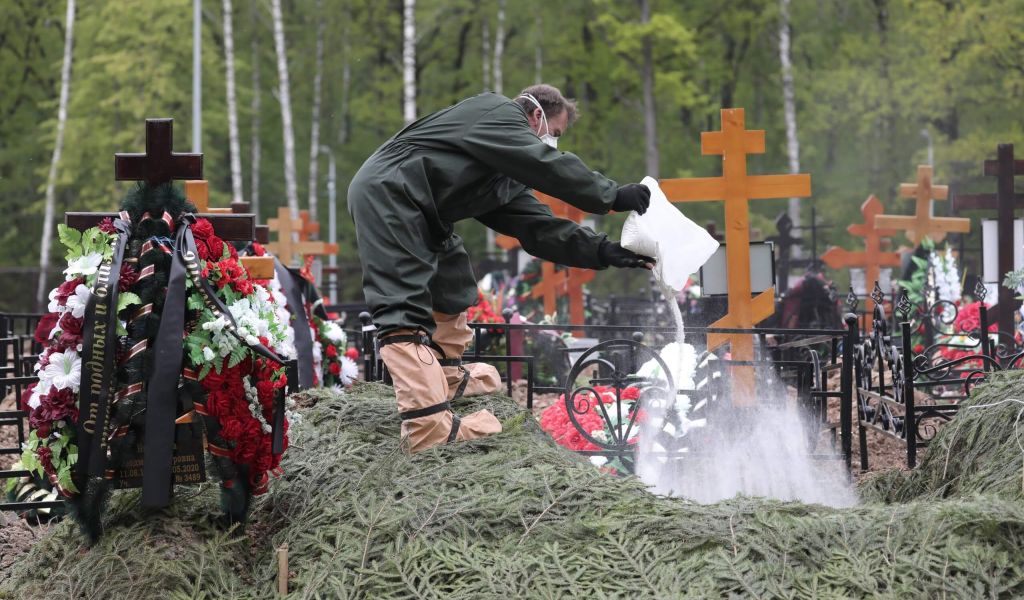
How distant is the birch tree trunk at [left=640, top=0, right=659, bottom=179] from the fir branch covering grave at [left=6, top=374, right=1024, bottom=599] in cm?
2208

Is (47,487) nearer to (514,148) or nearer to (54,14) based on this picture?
(514,148)

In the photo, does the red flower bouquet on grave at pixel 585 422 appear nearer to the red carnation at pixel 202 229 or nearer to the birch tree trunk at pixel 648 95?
the red carnation at pixel 202 229

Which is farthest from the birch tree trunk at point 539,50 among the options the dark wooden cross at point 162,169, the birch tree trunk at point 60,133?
the dark wooden cross at point 162,169

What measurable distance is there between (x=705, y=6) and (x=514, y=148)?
90.1 feet

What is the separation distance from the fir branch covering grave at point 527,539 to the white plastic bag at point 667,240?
0.95 metres

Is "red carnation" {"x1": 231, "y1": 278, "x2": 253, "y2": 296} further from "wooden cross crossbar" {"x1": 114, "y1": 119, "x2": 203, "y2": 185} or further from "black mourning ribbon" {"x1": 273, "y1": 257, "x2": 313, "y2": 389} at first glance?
"black mourning ribbon" {"x1": 273, "y1": 257, "x2": 313, "y2": 389}

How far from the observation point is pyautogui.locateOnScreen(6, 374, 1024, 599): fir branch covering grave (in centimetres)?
344

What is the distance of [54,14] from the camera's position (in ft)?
101

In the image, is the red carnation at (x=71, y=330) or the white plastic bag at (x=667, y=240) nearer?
the red carnation at (x=71, y=330)

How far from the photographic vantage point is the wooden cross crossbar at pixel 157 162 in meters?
4.33

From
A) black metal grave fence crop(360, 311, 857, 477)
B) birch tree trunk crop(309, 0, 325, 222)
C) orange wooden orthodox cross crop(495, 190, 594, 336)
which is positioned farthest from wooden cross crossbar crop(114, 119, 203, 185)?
birch tree trunk crop(309, 0, 325, 222)

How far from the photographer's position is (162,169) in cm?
434

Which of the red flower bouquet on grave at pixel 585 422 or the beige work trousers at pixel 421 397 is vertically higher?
the beige work trousers at pixel 421 397

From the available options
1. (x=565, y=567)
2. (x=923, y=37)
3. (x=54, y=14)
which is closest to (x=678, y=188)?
(x=565, y=567)
